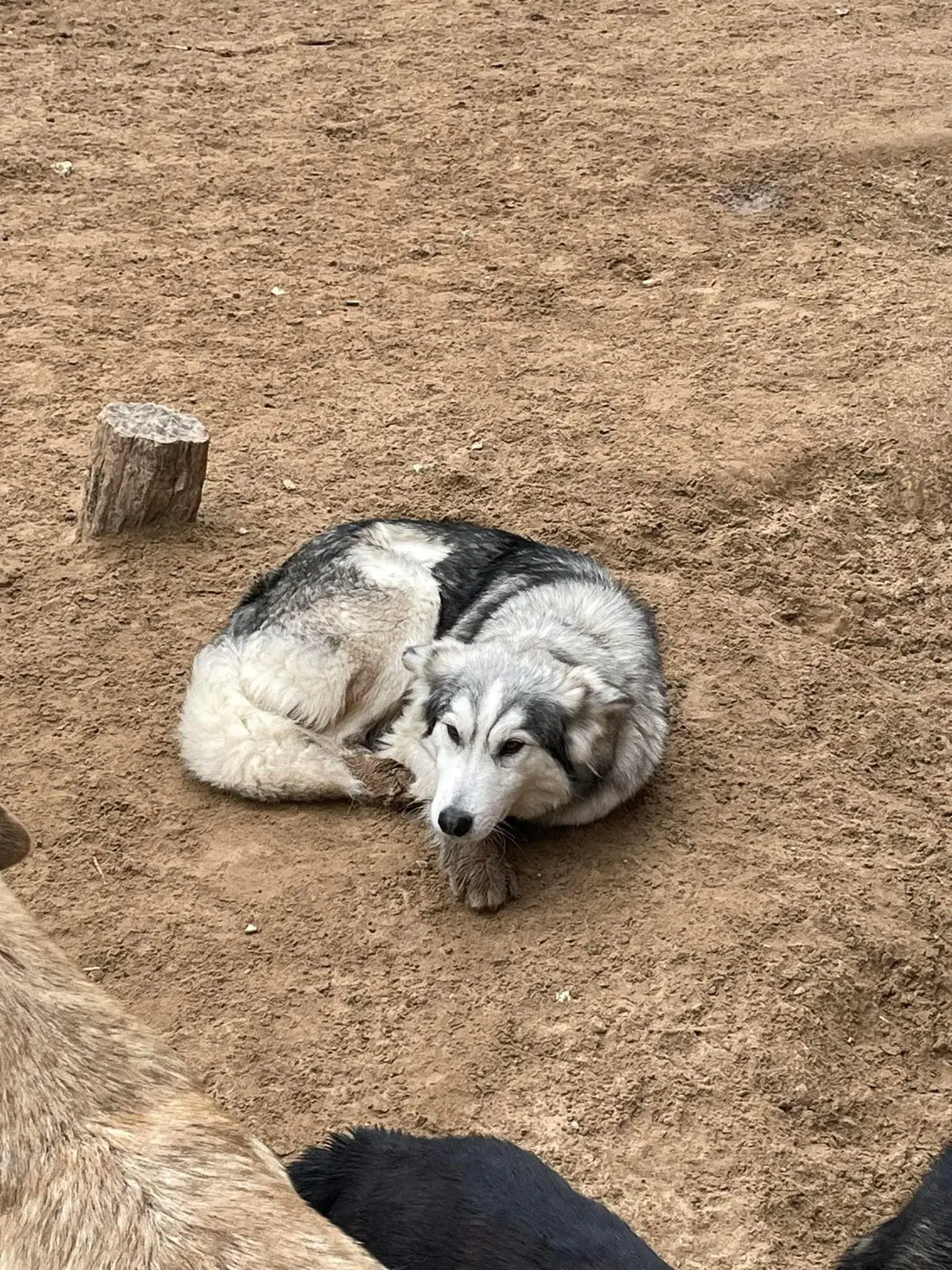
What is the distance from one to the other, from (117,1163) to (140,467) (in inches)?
169

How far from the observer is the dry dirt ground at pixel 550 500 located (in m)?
4.22

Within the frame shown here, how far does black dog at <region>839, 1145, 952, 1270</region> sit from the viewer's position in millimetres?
2990

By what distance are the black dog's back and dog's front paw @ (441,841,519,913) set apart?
1418 millimetres

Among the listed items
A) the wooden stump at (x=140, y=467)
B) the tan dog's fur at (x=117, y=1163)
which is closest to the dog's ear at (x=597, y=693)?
the wooden stump at (x=140, y=467)

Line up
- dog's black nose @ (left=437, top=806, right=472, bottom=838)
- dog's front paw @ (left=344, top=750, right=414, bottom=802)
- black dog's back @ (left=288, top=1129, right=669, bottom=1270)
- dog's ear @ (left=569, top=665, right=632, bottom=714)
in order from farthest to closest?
1. dog's front paw @ (left=344, top=750, right=414, bottom=802)
2. dog's ear @ (left=569, top=665, right=632, bottom=714)
3. dog's black nose @ (left=437, top=806, right=472, bottom=838)
4. black dog's back @ (left=288, top=1129, right=669, bottom=1270)

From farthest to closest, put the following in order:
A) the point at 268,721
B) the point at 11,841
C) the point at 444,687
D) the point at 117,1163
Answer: the point at 268,721, the point at 444,687, the point at 11,841, the point at 117,1163

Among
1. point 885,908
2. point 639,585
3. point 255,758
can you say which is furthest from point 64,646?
point 885,908

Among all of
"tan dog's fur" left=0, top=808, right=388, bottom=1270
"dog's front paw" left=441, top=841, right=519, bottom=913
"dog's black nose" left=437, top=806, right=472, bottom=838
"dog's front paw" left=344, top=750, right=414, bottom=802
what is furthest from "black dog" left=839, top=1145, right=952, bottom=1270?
"dog's front paw" left=344, top=750, right=414, bottom=802

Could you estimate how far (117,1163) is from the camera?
225 cm

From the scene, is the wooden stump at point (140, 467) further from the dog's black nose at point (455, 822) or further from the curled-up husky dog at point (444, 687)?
the dog's black nose at point (455, 822)

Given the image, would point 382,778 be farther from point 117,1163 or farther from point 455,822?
point 117,1163

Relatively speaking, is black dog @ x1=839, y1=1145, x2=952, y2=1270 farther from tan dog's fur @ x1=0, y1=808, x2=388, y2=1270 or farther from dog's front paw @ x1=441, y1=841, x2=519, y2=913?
dog's front paw @ x1=441, y1=841, x2=519, y2=913

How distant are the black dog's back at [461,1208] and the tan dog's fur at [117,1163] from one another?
673mm

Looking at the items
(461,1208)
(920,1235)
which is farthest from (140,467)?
(920,1235)
